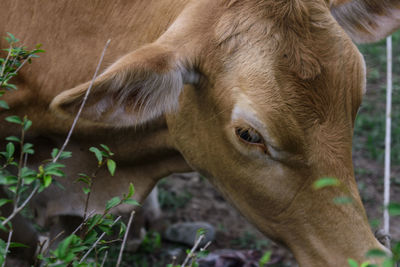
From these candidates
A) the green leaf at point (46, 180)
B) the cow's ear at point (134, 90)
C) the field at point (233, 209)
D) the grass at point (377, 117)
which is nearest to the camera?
the green leaf at point (46, 180)

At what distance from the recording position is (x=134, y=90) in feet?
8.68

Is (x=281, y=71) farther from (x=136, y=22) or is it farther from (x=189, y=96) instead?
(x=136, y=22)

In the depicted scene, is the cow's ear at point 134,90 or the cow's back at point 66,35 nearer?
the cow's ear at point 134,90

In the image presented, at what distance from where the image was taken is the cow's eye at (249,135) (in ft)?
8.28

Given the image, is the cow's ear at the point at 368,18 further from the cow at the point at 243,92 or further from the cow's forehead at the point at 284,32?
the cow's forehead at the point at 284,32

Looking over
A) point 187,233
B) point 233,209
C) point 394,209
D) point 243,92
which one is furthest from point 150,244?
point 394,209

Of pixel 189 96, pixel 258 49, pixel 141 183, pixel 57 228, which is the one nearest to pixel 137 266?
pixel 57 228

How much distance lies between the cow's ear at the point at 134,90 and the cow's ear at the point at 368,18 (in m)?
1.21

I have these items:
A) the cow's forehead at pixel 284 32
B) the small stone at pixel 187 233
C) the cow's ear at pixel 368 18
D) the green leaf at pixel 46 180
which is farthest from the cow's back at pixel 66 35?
the small stone at pixel 187 233

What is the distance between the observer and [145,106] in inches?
107

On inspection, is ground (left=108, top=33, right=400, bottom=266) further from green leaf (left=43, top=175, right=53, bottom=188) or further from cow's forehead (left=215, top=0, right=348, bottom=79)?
green leaf (left=43, top=175, right=53, bottom=188)

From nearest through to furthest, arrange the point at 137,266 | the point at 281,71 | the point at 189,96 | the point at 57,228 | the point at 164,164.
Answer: the point at 281,71, the point at 189,96, the point at 164,164, the point at 57,228, the point at 137,266

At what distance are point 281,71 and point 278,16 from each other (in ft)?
1.04

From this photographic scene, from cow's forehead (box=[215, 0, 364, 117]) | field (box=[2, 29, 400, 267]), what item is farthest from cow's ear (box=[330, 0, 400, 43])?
field (box=[2, 29, 400, 267])
